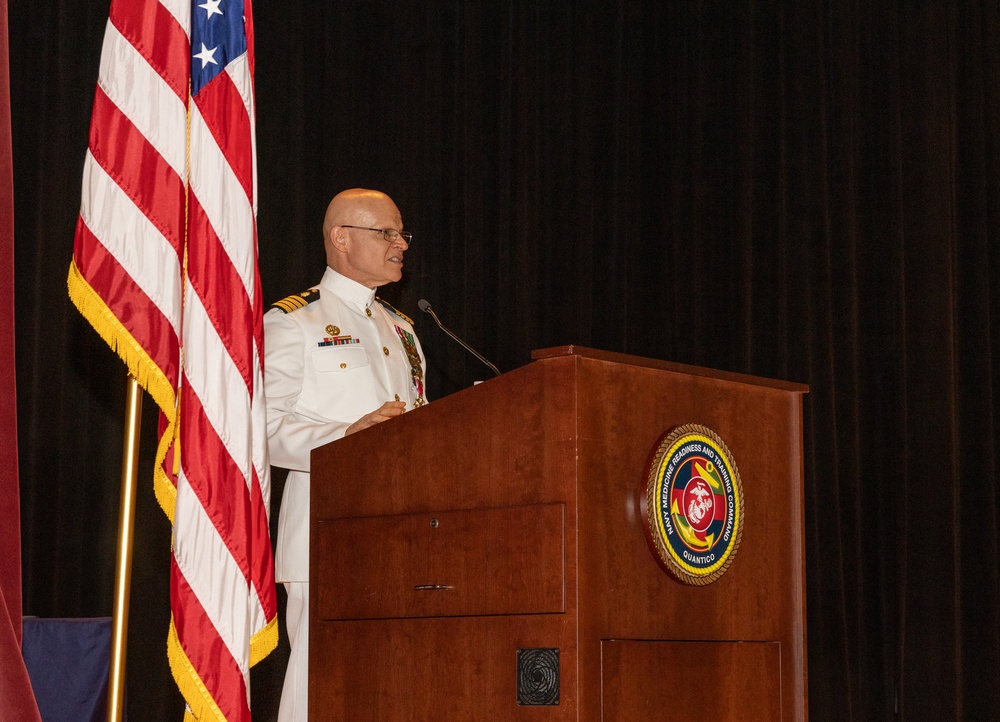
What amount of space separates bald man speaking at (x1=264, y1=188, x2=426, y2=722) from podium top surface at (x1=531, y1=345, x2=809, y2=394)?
0.50 meters

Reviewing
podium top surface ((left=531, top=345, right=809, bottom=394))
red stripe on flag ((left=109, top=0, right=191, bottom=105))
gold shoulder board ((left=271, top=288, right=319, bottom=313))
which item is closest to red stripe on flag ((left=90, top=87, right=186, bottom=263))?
red stripe on flag ((left=109, top=0, right=191, bottom=105))

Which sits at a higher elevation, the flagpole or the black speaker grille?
the flagpole

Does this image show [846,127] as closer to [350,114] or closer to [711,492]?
[350,114]

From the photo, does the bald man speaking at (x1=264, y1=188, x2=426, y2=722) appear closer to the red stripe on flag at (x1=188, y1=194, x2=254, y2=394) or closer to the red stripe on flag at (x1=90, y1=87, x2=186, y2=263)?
the red stripe on flag at (x1=188, y1=194, x2=254, y2=394)

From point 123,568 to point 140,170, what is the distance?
0.67 m

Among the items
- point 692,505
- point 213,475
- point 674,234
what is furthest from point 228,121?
point 674,234

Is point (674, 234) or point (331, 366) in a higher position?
point (674, 234)

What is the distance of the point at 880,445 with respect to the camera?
4.26 metres

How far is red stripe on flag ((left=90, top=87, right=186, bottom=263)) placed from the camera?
209cm

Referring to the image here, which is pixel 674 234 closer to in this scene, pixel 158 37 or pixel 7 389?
pixel 158 37

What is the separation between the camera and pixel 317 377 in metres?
2.90

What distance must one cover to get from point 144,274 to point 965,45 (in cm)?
325

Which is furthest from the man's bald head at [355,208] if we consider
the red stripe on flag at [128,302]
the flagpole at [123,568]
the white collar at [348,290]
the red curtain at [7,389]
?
the red curtain at [7,389]

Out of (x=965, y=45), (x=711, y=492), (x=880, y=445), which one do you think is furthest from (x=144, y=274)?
(x=965, y=45)
